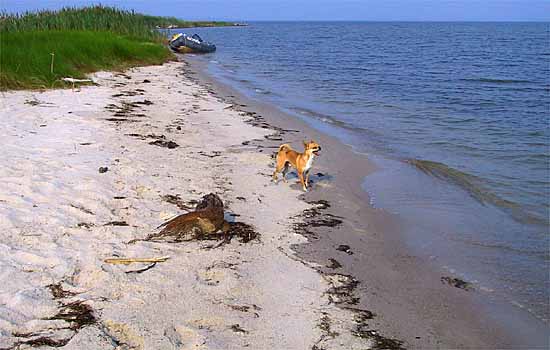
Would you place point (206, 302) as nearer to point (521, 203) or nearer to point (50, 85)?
point (521, 203)

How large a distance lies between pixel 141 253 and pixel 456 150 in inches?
296

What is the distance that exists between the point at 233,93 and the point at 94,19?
1377 cm

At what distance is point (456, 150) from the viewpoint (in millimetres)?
10188

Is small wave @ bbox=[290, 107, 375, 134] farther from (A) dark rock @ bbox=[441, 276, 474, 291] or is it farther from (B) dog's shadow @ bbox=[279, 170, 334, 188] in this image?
(A) dark rock @ bbox=[441, 276, 474, 291]

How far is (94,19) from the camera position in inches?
1054

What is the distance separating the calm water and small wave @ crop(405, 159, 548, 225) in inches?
0.7

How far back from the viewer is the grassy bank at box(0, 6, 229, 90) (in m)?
12.6

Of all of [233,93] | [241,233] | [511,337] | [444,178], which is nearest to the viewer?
[511,337]

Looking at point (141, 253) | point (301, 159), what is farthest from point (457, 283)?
point (301, 159)

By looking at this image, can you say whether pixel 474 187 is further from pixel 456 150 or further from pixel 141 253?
pixel 141 253

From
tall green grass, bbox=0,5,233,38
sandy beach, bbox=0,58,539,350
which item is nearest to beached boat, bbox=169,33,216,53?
tall green grass, bbox=0,5,233,38

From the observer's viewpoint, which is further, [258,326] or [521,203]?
[521,203]

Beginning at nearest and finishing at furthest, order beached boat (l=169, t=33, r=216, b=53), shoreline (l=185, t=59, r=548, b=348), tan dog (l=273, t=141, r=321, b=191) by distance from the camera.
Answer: shoreline (l=185, t=59, r=548, b=348) → tan dog (l=273, t=141, r=321, b=191) → beached boat (l=169, t=33, r=216, b=53)

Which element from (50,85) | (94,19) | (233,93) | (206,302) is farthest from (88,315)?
(94,19)
